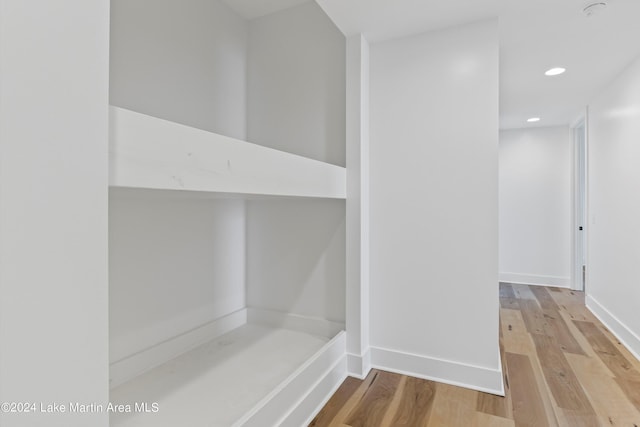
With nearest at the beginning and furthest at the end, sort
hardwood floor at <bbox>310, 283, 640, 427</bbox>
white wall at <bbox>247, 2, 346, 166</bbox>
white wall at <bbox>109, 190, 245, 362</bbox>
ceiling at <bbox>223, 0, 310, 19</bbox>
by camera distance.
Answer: hardwood floor at <bbox>310, 283, 640, 427</bbox> < white wall at <bbox>109, 190, 245, 362</bbox> < white wall at <bbox>247, 2, 346, 166</bbox> < ceiling at <bbox>223, 0, 310, 19</bbox>

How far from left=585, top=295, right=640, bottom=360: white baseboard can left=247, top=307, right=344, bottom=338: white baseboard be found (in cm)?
221

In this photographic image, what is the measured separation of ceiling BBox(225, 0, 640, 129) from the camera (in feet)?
6.36

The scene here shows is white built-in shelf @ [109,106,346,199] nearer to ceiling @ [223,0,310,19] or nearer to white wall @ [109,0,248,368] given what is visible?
white wall @ [109,0,248,368]

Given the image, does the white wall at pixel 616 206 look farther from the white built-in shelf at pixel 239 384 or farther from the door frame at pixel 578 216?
the white built-in shelf at pixel 239 384

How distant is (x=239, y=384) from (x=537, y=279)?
4.55 m

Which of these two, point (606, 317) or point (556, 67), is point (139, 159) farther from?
point (606, 317)

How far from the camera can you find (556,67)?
2861mm

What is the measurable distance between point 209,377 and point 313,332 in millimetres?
844

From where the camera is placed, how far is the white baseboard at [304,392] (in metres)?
1.49

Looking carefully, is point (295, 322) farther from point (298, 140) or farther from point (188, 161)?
point (188, 161)

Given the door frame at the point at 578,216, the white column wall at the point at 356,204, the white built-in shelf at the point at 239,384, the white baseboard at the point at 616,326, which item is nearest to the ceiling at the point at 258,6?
the white column wall at the point at 356,204

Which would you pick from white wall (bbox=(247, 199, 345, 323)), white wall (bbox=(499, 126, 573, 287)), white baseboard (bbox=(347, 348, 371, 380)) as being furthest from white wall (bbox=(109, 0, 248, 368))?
white wall (bbox=(499, 126, 573, 287))

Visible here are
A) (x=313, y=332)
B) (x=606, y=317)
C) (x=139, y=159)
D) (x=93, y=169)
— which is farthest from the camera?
(x=606, y=317)

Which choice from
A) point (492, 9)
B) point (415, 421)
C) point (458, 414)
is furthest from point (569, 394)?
point (492, 9)
